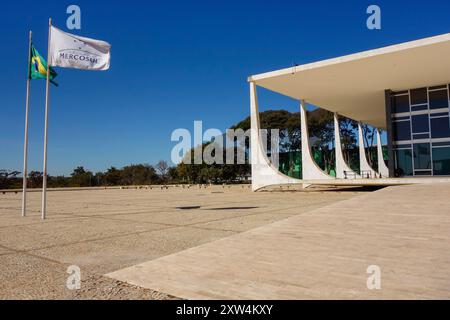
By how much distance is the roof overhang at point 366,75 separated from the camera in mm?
16703

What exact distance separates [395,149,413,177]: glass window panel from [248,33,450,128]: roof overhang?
4324 mm

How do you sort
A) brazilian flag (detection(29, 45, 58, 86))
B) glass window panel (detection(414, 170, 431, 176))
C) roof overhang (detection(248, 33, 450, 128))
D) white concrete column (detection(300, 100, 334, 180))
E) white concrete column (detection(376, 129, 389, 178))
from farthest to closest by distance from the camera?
1. white concrete column (detection(376, 129, 389, 178))
2. white concrete column (detection(300, 100, 334, 180))
3. glass window panel (detection(414, 170, 431, 176))
4. roof overhang (detection(248, 33, 450, 128))
5. brazilian flag (detection(29, 45, 58, 86))

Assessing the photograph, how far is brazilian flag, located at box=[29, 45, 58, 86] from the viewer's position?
12.1 meters

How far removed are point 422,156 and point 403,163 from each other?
1187 mm

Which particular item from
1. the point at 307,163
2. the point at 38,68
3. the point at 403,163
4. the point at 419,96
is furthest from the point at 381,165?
the point at 38,68

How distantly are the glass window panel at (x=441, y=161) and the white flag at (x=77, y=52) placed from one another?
1941cm

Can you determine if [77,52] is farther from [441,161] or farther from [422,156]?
[441,161]

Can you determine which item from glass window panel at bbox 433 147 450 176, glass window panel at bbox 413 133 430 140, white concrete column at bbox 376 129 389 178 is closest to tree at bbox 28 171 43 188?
white concrete column at bbox 376 129 389 178

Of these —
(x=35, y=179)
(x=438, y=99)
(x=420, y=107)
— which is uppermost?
(x=438, y=99)

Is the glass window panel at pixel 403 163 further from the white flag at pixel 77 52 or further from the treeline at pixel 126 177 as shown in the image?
the treeline at pixel 126 177

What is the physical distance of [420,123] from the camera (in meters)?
21.5

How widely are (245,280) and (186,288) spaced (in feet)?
2.37

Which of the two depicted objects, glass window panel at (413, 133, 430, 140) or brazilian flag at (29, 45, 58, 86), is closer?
brazilian flag at (29, 45, 58, 86)

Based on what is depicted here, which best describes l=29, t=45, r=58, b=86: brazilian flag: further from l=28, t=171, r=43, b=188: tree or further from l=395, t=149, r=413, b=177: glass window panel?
l=28, t=171, r=43, b=188: tree
